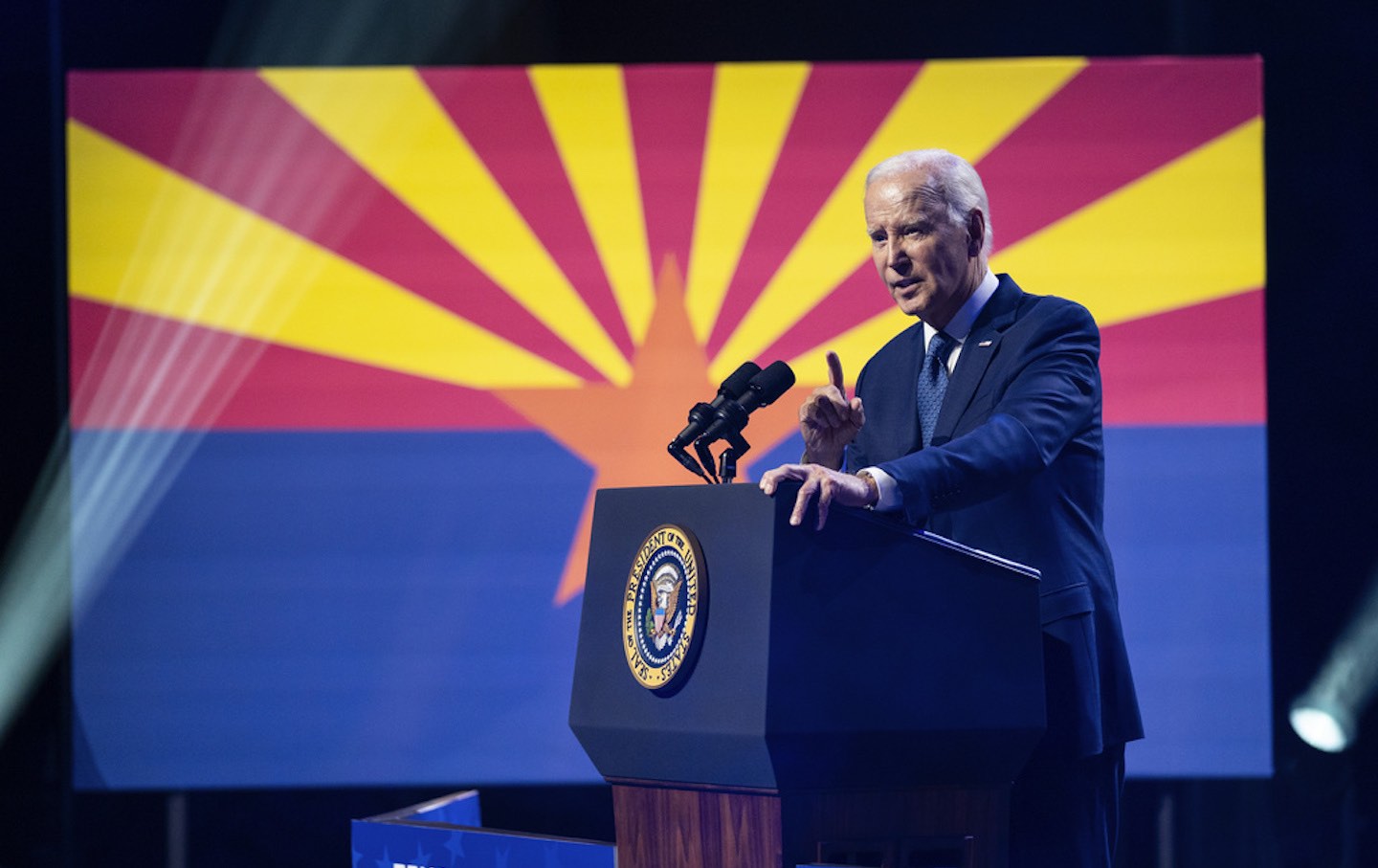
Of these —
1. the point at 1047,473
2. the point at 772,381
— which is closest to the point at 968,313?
the point at 1047,473

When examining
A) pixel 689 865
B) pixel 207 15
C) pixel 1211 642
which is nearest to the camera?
pixel 689 865

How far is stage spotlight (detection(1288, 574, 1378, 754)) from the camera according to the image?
350cm

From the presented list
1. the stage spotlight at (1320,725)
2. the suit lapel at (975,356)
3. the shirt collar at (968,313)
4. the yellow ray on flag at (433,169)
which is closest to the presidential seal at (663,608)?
the suit lapel at (975,356)

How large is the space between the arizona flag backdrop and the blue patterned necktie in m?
1.69

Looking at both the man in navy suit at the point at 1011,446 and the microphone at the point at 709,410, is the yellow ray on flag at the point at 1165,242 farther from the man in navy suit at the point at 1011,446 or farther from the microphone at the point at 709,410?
the microphone at the point at 709,410

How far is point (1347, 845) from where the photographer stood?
3490 millimetres

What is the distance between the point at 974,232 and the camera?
5.62 feet

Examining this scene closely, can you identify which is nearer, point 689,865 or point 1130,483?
point 689,865

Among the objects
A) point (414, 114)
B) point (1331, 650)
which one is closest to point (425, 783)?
point (414, 114)

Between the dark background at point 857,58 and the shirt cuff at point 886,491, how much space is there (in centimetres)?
247

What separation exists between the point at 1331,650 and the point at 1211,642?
42 centimetres

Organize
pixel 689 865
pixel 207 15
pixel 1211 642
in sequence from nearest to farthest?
pixel 689 865, pixel 1211 642, pixel 207 15

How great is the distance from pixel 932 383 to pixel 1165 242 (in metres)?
2.01

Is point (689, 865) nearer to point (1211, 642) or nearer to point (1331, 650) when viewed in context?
point (1211, 642)
